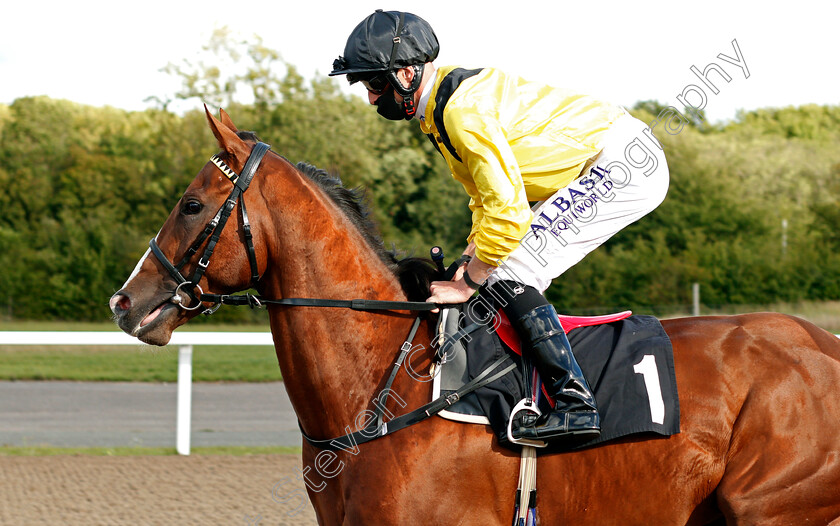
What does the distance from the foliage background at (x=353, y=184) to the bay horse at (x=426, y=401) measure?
16.4 metres

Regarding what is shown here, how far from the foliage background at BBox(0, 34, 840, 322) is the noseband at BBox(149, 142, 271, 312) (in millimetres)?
17002

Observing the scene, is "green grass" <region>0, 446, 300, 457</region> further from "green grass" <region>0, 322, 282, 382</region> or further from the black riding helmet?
the black riding helmet

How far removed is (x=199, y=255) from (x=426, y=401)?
2.96ft

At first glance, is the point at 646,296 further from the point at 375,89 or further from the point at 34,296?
the point at 375,89

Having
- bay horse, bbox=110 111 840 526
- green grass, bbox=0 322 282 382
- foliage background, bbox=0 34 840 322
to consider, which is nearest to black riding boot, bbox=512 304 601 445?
bay horse, bbox=110 111 840 526

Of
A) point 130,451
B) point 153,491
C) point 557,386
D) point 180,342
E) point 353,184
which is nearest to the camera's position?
point 557,386

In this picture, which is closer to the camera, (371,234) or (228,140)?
(228,140)

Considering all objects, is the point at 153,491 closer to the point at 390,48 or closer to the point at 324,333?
the point at 324,333

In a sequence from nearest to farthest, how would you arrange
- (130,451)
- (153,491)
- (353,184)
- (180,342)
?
(153,491), (180,342), (130,451), (353,184)

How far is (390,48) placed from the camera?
2707 millimetres

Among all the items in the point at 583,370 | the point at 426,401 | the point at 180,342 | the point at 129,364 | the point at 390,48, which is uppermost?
the point at 390,48

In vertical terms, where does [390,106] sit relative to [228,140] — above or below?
above

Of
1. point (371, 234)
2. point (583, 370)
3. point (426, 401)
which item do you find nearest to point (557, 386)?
point (583, 370)

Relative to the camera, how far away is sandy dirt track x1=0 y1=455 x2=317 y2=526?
522 centimetres
